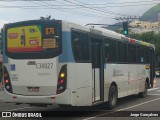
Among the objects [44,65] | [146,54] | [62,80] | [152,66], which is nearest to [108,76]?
[62,80]

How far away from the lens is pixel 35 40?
42.8ft

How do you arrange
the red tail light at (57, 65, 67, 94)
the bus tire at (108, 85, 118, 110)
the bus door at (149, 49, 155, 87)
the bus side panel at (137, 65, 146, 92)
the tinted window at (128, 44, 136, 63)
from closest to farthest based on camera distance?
the red tail light at (57, 65, 67, 94), the bus tire at (108, 85, 118, 110), the tinted window at (128, 44, 136, 63), the bus side panel at (137, 65, 146, 92), the bus door at (149, 49, 155, 87)

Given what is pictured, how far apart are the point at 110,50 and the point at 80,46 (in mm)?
3088

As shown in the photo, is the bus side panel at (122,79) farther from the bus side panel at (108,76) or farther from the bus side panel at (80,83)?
the bus side panel at (80,83)

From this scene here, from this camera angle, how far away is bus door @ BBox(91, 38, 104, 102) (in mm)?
14602

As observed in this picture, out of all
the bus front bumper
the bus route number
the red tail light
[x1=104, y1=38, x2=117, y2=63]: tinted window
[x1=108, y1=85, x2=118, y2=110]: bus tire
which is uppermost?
[x1=104, y1=38, x2=117, y2=63]: tinted window

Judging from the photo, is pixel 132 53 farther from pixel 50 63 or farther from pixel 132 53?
pixel 50 63

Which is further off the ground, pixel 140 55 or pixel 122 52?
pixel 122 52

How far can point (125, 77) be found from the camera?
1838 cm

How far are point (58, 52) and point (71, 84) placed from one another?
3.45 ft

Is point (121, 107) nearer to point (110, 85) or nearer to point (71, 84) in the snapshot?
point (110, 85)

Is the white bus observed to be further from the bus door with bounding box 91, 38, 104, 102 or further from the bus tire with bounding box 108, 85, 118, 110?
the bus tire with bounding box 108, 85, 118, 110

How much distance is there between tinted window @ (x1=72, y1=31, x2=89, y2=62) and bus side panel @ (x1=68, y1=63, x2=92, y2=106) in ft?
0.73

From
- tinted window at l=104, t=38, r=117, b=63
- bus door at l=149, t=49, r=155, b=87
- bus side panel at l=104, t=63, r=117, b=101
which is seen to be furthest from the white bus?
bus door at l=149, t=49, r=155, b=87
